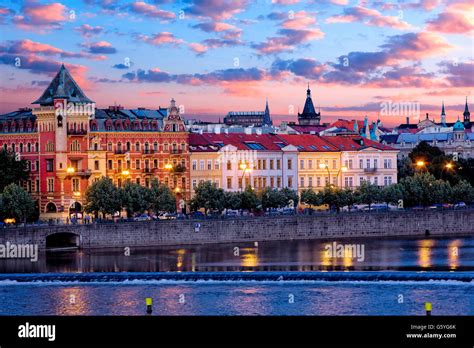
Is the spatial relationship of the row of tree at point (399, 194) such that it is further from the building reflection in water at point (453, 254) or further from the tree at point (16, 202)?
the tree at point (16, 202)

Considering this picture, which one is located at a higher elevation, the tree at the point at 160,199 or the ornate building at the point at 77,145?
the ornate building at the point at 77,145

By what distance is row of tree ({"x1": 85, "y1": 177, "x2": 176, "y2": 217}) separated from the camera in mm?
77125

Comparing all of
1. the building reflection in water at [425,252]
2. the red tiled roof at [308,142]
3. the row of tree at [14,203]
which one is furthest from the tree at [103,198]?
the red tiled roof at [308,142]

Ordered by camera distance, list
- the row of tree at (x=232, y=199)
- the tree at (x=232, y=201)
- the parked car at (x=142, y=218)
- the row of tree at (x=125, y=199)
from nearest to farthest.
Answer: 1. the parked car at (x=142, y=218)
2. the row of tree at (x=125, y=199)
3. the row of tree at (x=232, y=199)
4. the tree at (x=232, y=201)

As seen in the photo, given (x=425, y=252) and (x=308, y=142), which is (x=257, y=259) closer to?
(x=425, y=252)

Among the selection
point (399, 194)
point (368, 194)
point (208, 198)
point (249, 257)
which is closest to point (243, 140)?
point (368, 194)

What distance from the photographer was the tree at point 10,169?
3182 inches

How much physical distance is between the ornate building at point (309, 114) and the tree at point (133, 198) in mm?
92298

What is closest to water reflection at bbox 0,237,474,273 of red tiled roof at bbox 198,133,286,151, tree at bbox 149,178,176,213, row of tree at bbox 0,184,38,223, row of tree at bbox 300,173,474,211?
tree at bbox 149,178,176,213

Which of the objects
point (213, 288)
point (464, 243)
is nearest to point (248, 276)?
point (213, 288)

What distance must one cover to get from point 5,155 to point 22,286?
26.7 meters

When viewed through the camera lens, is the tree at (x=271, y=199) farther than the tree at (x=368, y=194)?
No

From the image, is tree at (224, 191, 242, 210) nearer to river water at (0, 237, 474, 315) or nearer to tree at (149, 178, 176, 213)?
tree at (149, 178, 176, 213)

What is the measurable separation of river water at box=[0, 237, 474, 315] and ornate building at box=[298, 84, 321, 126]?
98758 mm
